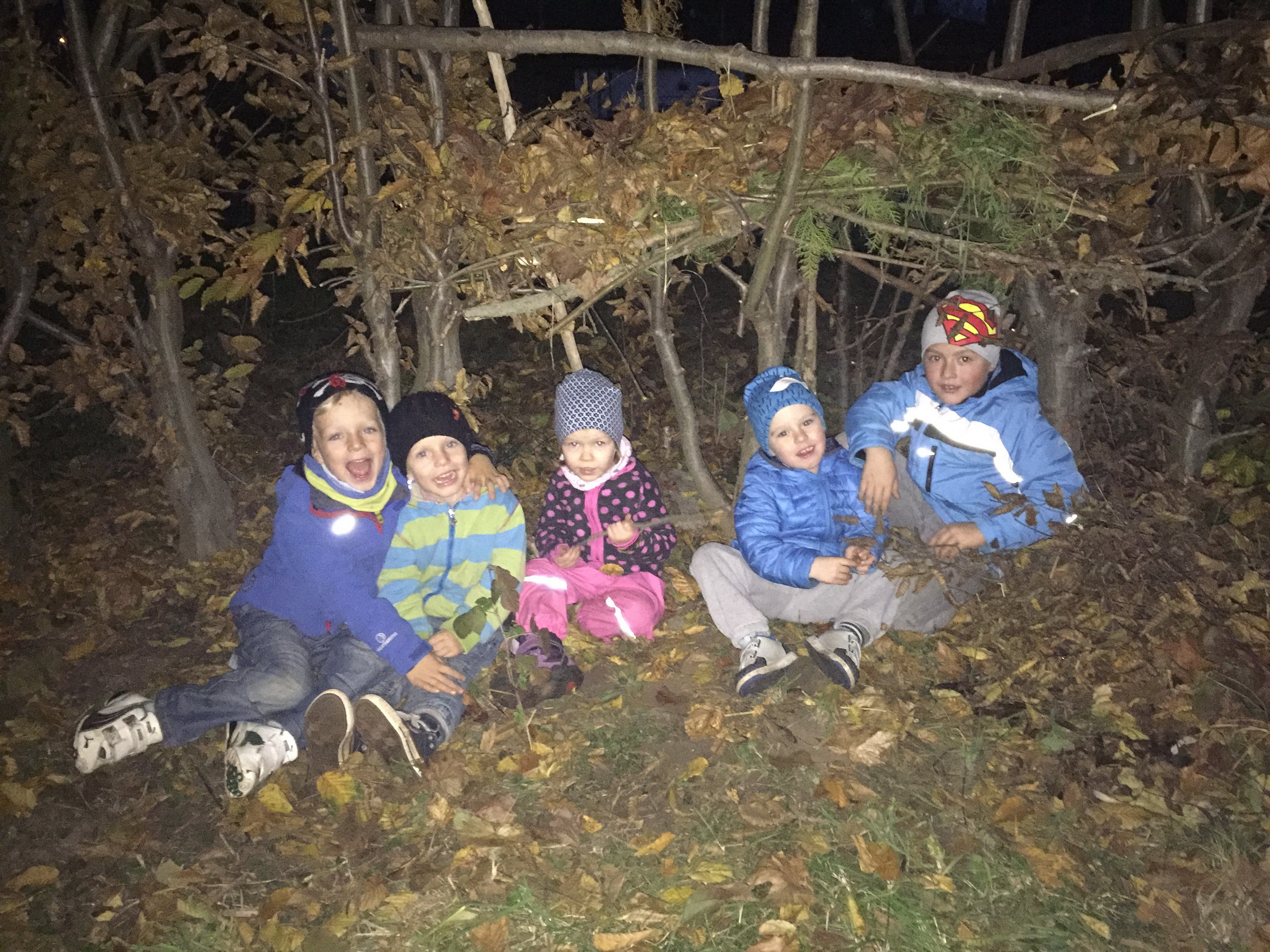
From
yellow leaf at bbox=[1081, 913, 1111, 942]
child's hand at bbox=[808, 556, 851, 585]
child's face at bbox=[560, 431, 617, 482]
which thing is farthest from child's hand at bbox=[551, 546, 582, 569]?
yellow leaf at bbox=[1081, 913, 1111, 942]

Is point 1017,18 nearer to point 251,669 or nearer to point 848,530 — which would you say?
point 848,530

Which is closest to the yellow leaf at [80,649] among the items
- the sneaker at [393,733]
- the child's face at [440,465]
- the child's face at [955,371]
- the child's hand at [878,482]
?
the sneaker at [393,733]

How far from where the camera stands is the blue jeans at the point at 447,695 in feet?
10.9

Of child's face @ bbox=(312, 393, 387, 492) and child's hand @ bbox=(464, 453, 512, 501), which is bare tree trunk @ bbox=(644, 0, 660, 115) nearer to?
child's hand @ bbox=(464, 453, 512, 501)

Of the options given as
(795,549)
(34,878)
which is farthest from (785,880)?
(34,878)

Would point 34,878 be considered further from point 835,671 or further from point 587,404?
point 835,671

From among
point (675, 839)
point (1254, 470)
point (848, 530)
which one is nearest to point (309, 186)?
point (848, 530)

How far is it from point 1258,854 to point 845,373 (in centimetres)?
401

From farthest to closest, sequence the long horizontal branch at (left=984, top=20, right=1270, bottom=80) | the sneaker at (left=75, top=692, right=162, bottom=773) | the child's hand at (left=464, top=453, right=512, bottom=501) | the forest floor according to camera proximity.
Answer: the child's hand at (left=464, top=453, right=512, bottom=501) → the sneaker at (left=75, top=692, right=162, bottom=773) → the long horizontal branch at (left=984, top=20, right=1270, bottom=80) → the forest floor

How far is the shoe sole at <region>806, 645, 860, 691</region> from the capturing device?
3.47 metres

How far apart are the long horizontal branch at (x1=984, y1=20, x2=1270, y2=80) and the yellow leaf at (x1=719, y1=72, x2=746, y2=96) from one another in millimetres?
1152

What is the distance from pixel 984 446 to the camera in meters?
3.93

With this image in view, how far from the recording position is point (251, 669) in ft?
11.2

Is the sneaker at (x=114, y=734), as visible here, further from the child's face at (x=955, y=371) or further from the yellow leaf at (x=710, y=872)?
the child's face at (x=955, y=371)
